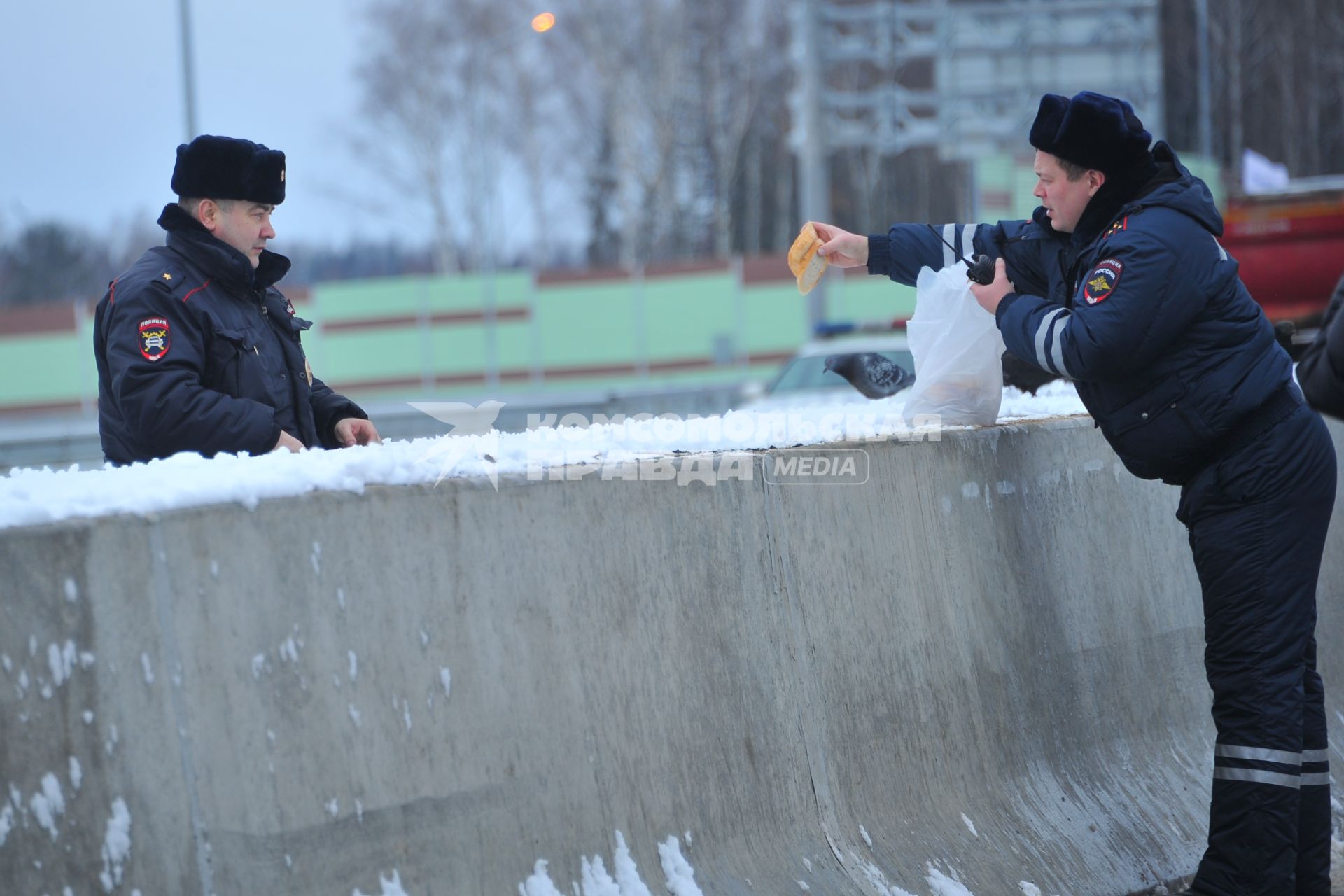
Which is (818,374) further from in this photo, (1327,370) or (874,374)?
(1327,370)

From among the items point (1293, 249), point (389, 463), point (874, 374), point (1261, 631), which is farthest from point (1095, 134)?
point (1293, 249)

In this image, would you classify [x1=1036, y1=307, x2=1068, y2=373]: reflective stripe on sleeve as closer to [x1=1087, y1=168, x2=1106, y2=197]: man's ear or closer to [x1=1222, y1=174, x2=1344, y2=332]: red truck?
[x1=1087, y1=168, x2=1106, y2=197]: man's ear

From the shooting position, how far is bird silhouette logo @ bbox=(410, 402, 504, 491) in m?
2.91

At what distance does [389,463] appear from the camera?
109 inches

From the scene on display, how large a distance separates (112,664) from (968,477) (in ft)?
7.47

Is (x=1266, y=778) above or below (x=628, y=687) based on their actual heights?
below

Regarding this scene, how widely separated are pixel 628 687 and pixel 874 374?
132 inches

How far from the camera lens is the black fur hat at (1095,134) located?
3.55 meters

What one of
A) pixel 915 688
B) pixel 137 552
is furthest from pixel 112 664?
pixel 915 688

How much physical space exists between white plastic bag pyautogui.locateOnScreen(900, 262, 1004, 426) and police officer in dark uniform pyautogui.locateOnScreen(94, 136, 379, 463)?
1.63m

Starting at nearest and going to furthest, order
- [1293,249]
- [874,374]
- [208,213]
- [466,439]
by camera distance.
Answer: [466,439] < [208,213] < [874,374] < [1293,249]

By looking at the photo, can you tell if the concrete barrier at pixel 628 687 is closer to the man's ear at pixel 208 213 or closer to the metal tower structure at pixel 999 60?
the man's ear at pixel 208 213

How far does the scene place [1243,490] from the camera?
3.51m

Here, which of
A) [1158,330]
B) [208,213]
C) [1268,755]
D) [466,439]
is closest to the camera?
[466,439]
